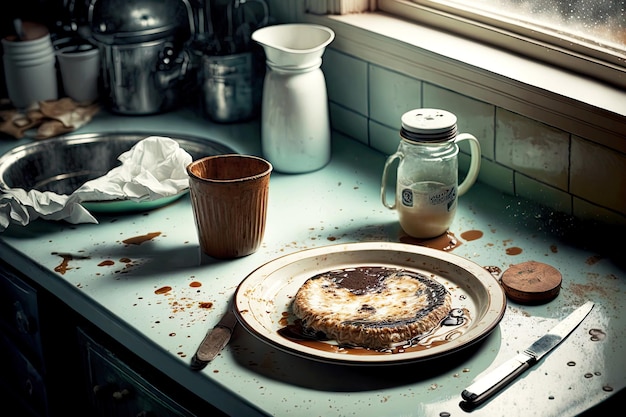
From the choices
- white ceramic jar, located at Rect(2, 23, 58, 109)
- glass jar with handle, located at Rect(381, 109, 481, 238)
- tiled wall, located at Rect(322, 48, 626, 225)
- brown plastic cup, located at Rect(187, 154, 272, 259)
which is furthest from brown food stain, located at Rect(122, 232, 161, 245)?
white ceramic jar, located at Rect(2, 23, 58, 109)

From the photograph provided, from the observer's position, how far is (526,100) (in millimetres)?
1503

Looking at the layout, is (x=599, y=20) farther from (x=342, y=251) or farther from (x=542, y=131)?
(x=342, y=251)

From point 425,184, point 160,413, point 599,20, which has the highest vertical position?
point 599,20

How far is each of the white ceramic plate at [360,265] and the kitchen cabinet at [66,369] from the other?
157 millimetres

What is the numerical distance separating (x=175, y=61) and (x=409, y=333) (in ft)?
3.50

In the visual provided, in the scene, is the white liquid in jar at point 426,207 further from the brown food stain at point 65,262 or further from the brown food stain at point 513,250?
the brown food stain at point 65,262

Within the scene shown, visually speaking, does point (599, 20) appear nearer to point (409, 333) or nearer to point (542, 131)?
point (542, 131)

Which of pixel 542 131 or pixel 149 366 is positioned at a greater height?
pixel 542 131

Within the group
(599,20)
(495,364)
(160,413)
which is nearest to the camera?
(495,364)

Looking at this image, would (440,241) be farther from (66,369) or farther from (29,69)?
(29,69)

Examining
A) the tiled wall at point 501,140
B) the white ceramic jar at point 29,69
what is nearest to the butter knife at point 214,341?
the tiled wall at point 501,140

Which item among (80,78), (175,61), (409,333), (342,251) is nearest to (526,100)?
(342,251)

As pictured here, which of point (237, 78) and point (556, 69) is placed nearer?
point (556, 69)

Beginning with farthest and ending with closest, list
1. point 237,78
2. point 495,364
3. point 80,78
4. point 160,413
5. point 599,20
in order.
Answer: point 80,78
point 237,78
point 599,20
point 160,413
point 495,364
